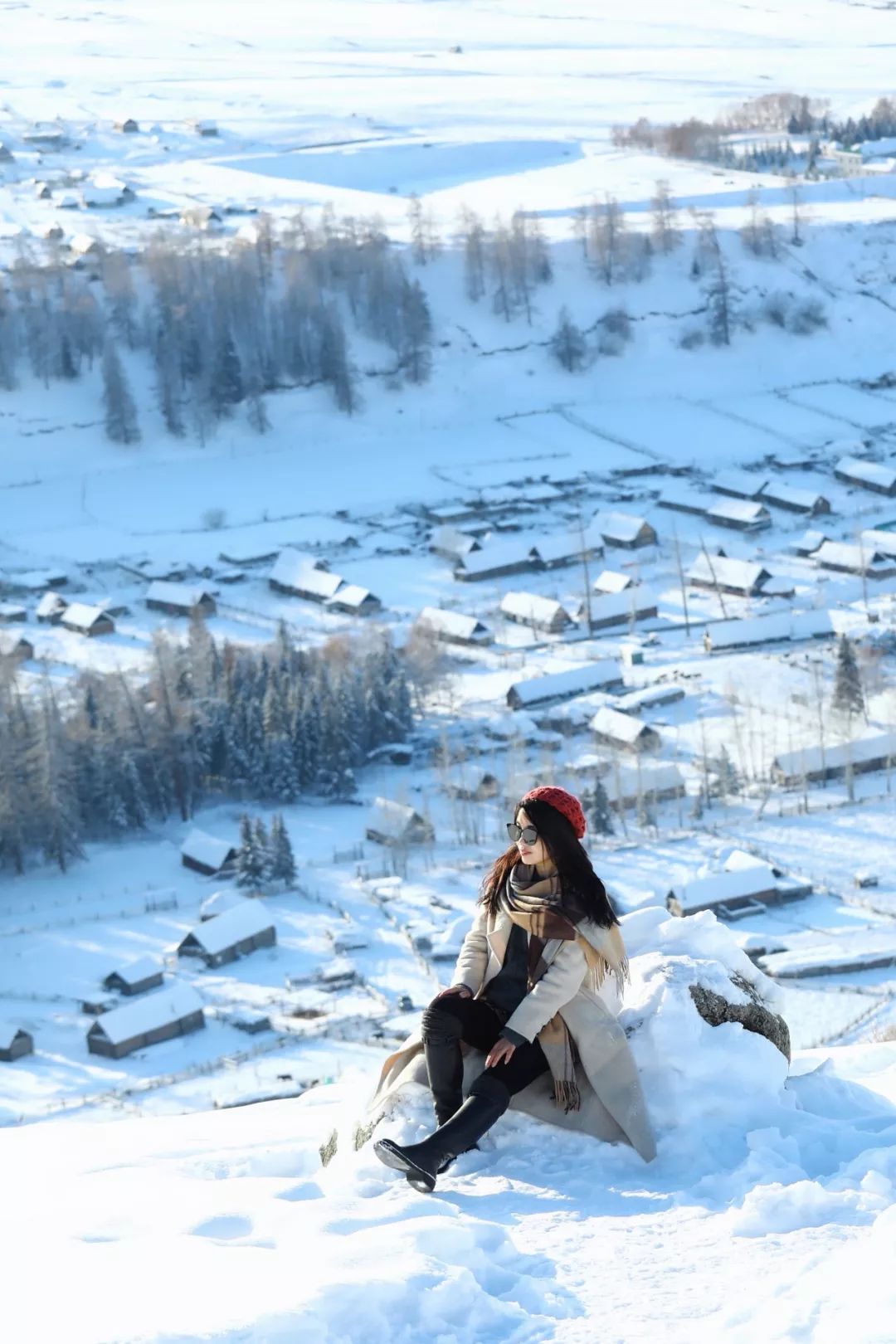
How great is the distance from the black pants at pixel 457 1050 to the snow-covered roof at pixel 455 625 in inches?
1088

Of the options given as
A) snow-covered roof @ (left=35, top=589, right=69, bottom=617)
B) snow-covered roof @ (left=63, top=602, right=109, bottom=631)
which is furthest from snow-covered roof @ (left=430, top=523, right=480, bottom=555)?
snow-covered roof @ (left=35, top=589, right=69, bottom=617)

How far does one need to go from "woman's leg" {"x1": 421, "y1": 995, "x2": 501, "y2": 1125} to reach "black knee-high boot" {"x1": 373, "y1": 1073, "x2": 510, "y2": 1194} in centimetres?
9

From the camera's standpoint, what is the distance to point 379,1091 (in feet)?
20.4

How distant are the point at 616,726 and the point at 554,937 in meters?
22.8

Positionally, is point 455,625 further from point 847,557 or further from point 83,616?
point 847,557

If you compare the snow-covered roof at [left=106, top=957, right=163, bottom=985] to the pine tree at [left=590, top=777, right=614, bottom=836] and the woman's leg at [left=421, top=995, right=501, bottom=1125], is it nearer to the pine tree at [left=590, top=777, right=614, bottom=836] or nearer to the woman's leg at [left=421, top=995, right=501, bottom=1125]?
the pine tree at [left=590, top=777, right=614, bottom=836]

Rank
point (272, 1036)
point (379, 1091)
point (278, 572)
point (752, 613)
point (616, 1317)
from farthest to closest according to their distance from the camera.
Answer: point (278, 572) → point (752, 613) → point (272, 1036) → point (379, 1091) → point (616, 1317)

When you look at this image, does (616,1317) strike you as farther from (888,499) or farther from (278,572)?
(888,499)

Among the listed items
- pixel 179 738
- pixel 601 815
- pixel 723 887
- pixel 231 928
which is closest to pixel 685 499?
pixel 179 738

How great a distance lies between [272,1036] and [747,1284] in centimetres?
1557

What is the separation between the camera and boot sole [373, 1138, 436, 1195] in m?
5.49

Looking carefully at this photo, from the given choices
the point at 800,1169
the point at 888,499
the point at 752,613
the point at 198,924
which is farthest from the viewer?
the point at 888,499

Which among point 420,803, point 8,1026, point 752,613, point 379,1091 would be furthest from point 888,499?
point 379,1091

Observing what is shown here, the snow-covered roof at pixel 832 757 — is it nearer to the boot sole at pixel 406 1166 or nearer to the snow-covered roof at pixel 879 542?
the snow-covered roof at pixel 879 542
